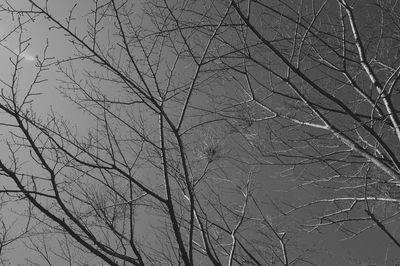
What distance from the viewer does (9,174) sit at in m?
2.22

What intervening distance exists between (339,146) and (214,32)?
207cm

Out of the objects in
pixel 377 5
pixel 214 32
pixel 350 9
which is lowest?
pixel 214 32

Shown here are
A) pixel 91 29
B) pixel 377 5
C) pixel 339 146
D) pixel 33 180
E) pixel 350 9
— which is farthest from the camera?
pixel 339 146

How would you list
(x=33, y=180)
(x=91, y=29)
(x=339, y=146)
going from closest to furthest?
(x=33, y=180)
(x=91, y=29)
(x=339, y=146)

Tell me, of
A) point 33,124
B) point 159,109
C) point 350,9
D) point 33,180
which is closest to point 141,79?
point 159,109

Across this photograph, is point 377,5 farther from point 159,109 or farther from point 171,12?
point 159,109

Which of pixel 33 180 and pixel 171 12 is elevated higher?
pixel 171 12

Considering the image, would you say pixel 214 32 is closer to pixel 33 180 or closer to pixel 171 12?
pixel 171 12

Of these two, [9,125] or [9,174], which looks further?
[9,125]

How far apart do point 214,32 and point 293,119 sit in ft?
4.71

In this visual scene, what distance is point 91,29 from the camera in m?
3.05

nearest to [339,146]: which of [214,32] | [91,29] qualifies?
[214,32]

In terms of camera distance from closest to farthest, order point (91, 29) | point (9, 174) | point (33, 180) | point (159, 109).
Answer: point (9, 174), point (33, 180), point (159, 109), point (91, 29)

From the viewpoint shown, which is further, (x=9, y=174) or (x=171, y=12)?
(x=171, y=12)
